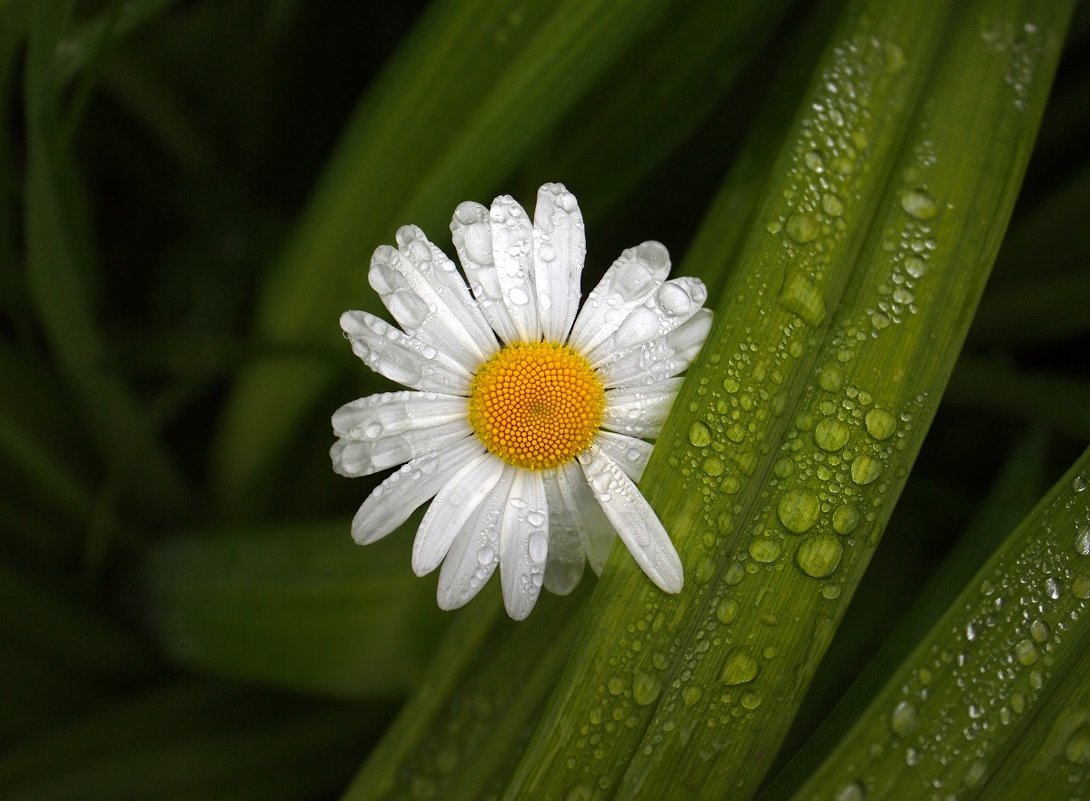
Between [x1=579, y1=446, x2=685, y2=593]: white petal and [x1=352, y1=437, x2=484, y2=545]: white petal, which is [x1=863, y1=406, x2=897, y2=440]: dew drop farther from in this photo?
[x1=352, y1=437, x2=484, y2=545]: white petal

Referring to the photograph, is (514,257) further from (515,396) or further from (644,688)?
(644,688)

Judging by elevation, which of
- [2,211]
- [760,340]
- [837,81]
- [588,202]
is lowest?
[2,211]

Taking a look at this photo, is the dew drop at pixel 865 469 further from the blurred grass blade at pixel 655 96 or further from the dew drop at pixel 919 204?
the blurred grass blade at pixel 655 96

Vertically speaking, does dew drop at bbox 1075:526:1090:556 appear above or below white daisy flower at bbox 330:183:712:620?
above

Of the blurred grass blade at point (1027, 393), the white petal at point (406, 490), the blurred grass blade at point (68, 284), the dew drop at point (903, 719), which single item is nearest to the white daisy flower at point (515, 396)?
the white petal at point (406, 490)

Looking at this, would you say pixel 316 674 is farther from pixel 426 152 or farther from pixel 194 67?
pixel 194 67

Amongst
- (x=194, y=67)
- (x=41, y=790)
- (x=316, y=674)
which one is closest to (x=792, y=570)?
(x=316, y=674)

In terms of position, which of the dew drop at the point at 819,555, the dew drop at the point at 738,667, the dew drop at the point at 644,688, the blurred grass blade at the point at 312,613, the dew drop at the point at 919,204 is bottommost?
the blurred grass blade at the point at 312,613

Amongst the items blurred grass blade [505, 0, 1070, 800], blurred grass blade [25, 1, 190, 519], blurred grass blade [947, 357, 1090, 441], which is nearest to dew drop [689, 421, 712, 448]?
blurred grass blade [505, 0, 1070, 800]
